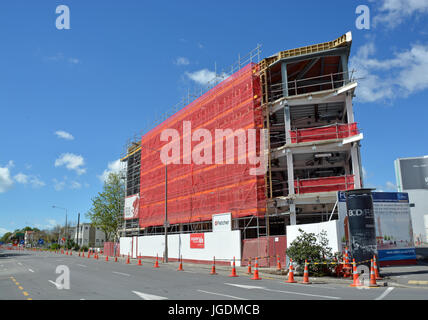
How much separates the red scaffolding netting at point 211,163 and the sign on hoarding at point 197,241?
2.16 metres

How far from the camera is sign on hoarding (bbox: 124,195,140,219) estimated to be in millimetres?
46009

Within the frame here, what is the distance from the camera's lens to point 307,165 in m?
31.1

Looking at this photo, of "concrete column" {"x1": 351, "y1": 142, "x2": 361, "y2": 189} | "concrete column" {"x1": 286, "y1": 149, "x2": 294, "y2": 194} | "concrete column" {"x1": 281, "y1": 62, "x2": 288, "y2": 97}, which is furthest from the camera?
"concrete column" {"x1": 281, "y1": 62, "x2": 288, "y2": 97}

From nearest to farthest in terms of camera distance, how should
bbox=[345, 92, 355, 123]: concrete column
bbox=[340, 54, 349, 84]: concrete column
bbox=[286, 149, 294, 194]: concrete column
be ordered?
bbox=[345, 92, 355, 123]: concrete column < bbox=[286, 149, 294, 194]: concrete column < bbox=[340, 54, 349, 84]: concrete column

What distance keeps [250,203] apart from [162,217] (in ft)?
51.5

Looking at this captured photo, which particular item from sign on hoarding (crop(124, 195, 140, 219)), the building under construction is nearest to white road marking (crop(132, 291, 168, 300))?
the building under construction

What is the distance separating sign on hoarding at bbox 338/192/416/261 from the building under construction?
302 centimetres

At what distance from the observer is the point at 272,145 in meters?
31.7

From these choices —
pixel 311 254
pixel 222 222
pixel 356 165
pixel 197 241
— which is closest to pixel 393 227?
pixel 356 165

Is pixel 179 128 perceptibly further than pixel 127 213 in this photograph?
No

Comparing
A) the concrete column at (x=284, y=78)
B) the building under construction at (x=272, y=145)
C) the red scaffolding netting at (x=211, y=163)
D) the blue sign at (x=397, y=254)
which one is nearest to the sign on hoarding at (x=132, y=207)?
the red scaffolding netting at (x=211, y=163)

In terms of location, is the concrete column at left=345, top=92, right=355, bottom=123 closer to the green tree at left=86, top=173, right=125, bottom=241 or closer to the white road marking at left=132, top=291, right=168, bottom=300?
the white road marking at left=132, top=291, right=168, bottom=300

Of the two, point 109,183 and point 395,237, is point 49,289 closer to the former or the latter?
point 395,237
